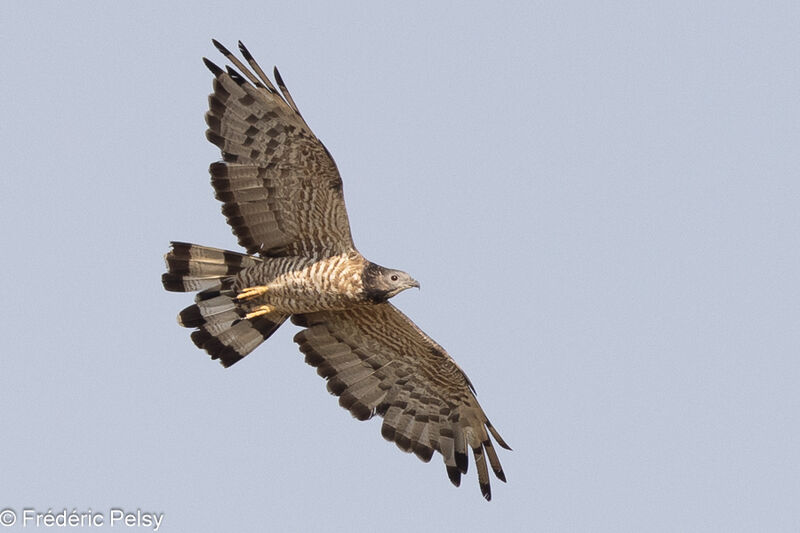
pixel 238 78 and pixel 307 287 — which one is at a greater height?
pixel 238 78

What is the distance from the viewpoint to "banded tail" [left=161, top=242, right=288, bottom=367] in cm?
1655

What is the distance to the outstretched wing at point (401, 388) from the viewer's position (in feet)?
56.0

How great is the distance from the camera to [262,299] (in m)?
16.6

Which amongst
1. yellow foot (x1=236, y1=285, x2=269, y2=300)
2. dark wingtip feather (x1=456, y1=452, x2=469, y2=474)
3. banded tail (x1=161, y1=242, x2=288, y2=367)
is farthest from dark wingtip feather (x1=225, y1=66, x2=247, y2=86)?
dark wingtip feather (x1=456, y1=452, x2=469, y2=474)

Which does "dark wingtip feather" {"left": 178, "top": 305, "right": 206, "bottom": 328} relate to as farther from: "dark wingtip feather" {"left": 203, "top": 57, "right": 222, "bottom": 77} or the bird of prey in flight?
"dark wingtip feather" {"left": 203, "top": 57, "right": 222, "bottom": 77}

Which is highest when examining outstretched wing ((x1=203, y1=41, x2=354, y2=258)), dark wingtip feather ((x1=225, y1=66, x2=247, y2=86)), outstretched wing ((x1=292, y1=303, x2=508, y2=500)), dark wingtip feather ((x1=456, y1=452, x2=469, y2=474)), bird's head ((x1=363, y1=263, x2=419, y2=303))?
dark wingtip feather ((x1=225, y1=66, x2=247, y2=86))

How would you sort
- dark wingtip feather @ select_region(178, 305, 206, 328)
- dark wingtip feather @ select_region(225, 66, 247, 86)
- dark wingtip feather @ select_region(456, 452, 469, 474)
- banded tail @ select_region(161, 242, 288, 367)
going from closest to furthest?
dark wingtip feather @ select_region(225, 66, 247, 86), banded tail @ select_region(161, 242, 288, 367), dark wingtip feather @ select_region(178, 305, 206, 328), dark wingtip feather @ select_region(456, 452, 469, 474)

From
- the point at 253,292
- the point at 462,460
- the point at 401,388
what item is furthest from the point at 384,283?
the point at 462,460

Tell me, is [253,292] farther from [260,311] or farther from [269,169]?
[269,169]

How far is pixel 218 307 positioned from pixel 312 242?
140 cm

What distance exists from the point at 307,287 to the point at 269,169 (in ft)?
4.51

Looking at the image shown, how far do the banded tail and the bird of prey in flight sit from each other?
0.01 meters

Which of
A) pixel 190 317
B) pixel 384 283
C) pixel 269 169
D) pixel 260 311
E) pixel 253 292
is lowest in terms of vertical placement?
pixel 190 317

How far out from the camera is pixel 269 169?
1603 centimetres
